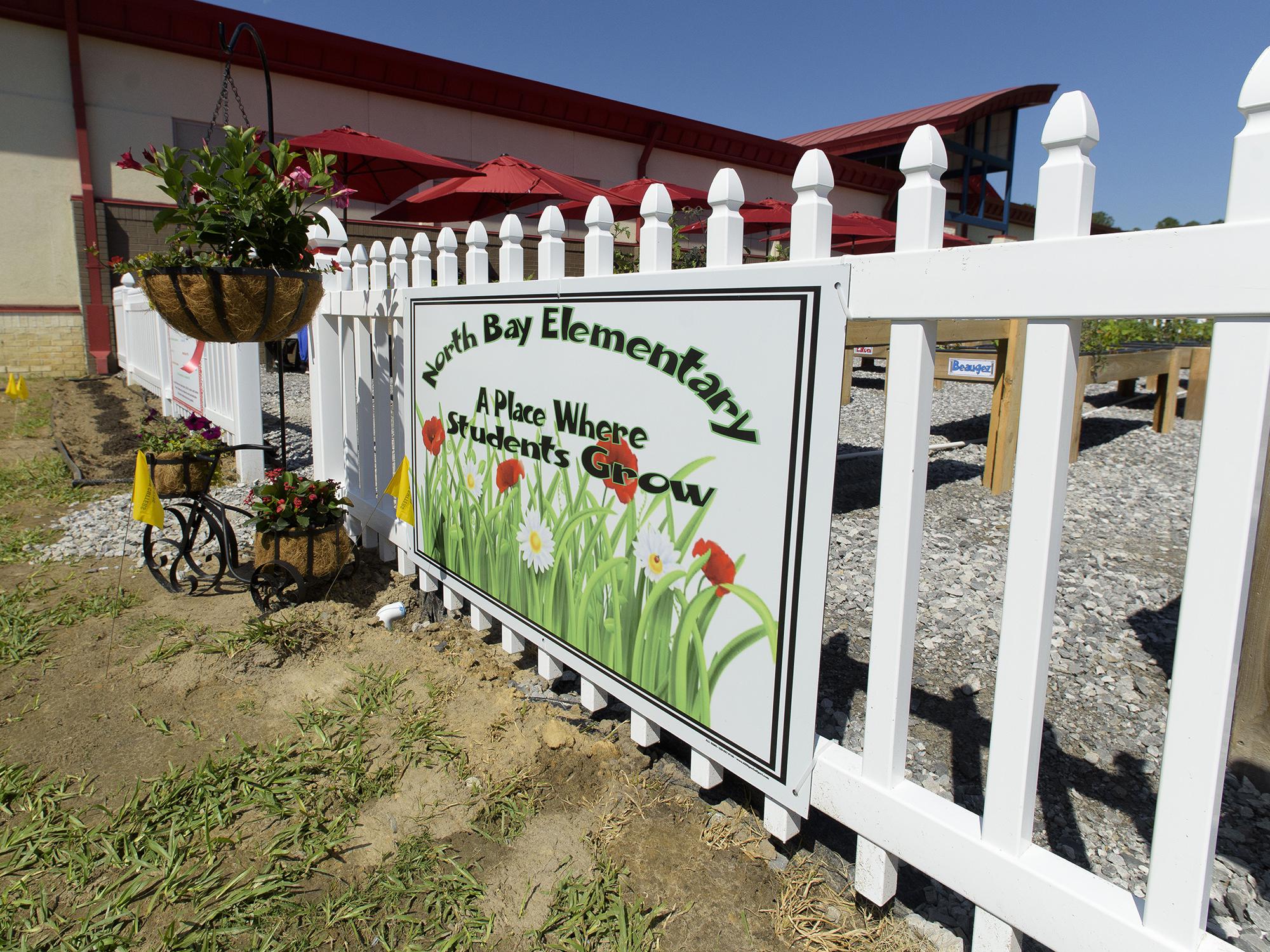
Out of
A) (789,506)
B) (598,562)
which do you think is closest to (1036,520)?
(789,506)

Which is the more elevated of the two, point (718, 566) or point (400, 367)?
point (400, 367)

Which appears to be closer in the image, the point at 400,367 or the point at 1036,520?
the point at 1036,520

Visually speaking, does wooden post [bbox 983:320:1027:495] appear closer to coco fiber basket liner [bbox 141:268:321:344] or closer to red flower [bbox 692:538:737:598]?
red flower [bbox 692:538:737:598]

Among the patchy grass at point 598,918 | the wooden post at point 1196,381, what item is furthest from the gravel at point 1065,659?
the wooden post at point 1196,381

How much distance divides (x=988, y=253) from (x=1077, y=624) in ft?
8.41

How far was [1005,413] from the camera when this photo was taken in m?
5.43

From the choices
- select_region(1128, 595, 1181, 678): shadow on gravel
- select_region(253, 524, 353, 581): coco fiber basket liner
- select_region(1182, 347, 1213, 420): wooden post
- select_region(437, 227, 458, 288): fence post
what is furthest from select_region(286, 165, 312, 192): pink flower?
select_region(1182, 347, 1213, 420): wooden post

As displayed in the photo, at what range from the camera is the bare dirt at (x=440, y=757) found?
181 cm

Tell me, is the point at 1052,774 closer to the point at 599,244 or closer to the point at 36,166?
the point at 599,244

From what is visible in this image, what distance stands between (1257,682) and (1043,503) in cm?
141

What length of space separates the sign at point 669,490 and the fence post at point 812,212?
3.8 inches

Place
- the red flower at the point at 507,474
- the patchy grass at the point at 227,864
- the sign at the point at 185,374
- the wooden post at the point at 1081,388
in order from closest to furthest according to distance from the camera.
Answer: the patchy grass at the point at 227,864, the red flower at the point at 507,474, the wooden post at the point at 1081,388, the sign at the point at 185,374

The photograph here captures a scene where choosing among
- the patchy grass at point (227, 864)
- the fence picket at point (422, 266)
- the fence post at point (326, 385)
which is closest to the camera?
the patchy grass at point (227, 864)

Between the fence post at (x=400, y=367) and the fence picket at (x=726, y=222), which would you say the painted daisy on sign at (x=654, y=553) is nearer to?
the fence picket at (x=726, y=222)
